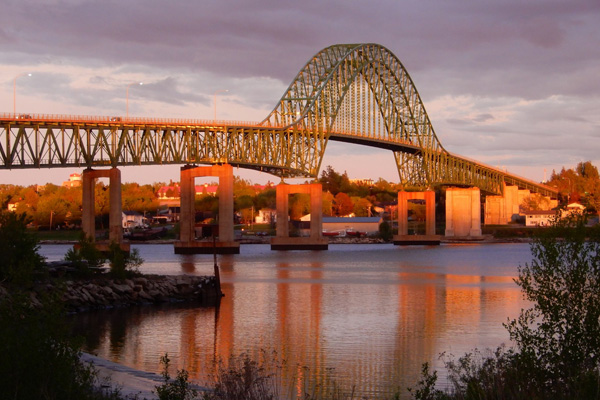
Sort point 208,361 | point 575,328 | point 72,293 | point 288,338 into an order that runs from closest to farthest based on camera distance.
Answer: point 575,328, point 208,361, point 288,338, point 72,293

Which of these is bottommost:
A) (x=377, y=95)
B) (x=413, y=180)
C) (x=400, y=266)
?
(x=400, y=266)

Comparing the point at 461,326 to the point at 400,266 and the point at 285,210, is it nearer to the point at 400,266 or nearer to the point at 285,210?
the point at 400,266

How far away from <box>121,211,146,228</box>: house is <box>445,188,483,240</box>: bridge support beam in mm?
61956

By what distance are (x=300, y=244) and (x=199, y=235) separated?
21.5 meters

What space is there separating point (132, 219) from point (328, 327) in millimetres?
146378

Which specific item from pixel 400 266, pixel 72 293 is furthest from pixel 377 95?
pixel 72 293

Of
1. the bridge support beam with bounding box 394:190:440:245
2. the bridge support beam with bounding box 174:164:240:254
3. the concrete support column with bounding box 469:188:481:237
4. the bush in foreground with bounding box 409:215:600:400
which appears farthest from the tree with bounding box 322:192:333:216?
the bush in foreground with bounding box 409:215:600:400

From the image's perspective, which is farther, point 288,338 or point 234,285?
point 234,285

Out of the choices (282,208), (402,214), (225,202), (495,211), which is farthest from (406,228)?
(225,202)

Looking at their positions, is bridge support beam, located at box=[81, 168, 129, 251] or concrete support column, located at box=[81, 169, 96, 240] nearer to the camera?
bridge support beam, located at box=[81, 168, 129, 251]

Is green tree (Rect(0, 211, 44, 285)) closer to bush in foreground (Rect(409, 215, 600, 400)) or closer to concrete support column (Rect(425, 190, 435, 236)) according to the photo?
bush in foreground (Rect(409, 215, 600, 400))

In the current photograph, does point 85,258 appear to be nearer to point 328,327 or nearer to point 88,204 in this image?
point 328,327

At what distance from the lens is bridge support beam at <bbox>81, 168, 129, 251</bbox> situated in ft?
282

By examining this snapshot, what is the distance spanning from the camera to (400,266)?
80688 millimetres
